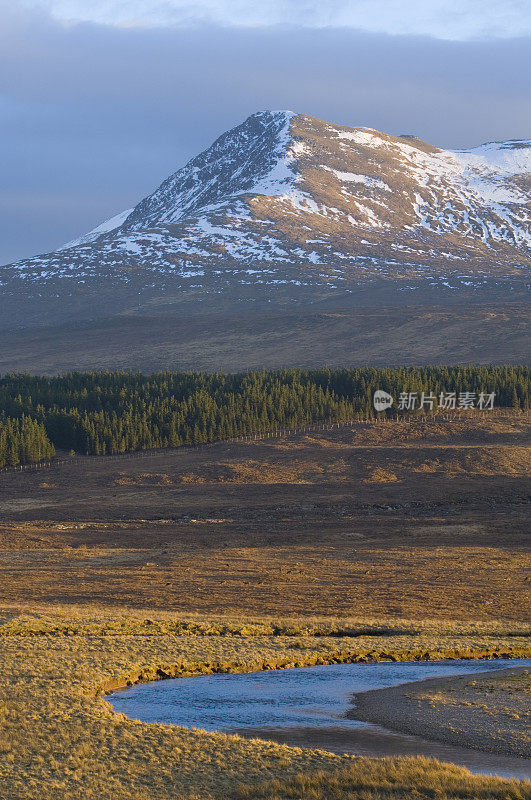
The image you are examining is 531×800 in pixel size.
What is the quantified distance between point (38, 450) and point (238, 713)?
310ft

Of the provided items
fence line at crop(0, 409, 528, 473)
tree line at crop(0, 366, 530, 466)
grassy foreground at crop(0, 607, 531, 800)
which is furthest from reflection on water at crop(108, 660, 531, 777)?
tree line at crop(0, 366, 530, 466)

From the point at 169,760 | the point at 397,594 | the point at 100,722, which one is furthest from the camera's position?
the point at 397,594

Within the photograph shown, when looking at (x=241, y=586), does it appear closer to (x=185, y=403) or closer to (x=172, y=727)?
(x=172, y=727)

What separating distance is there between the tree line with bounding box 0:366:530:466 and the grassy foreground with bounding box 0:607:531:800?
267 feet

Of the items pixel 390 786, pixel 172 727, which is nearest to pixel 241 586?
pixel 172 727

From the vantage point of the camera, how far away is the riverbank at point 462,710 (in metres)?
23.9

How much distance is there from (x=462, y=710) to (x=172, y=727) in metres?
8.33

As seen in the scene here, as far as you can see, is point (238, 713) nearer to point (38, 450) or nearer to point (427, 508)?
point (427, 508)

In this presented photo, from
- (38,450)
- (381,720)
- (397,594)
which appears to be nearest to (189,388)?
(38,450)

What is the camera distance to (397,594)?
47406 millimetres

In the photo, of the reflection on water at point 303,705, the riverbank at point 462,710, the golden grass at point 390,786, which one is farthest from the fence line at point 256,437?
the golden grass at point 390,786

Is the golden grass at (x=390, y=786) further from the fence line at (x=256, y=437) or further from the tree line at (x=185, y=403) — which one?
the tree line at (x=185, y=403)

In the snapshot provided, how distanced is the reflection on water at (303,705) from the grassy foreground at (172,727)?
98 cm

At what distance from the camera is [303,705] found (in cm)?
2800
